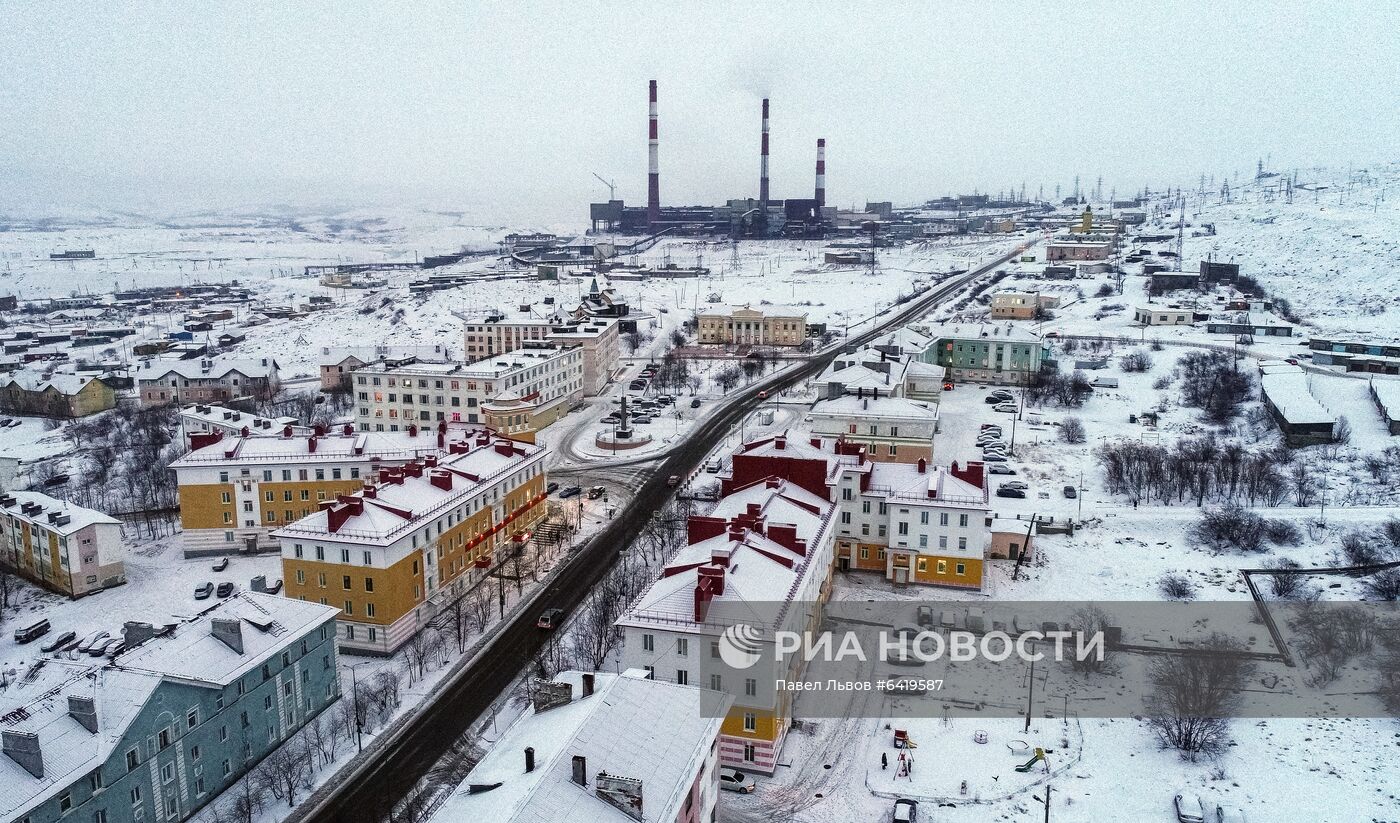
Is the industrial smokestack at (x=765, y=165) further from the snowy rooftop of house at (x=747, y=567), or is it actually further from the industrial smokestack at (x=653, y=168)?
the snowy rooftop of house at (x=747, y=567)

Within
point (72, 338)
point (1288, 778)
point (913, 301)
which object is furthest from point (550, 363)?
point (72, 338)

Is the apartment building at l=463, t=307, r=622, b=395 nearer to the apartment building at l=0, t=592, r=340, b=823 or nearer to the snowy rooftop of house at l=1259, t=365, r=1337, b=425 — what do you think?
the apartment building at l=0, t=592, r=340, b=823

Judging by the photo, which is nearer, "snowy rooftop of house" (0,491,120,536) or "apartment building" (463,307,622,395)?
"snowy rooftop of house" (0,491,120,536)

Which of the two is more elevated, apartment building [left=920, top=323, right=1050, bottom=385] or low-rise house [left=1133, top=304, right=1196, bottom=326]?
low-rise house [left=1133, top=304, right=1196, bottom=326]

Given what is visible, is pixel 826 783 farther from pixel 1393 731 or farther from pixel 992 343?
pixel 992 343

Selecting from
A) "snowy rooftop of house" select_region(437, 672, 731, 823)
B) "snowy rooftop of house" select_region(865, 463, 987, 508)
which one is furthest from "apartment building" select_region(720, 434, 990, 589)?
"snowy rooftop of house" select_region(437, 672, 731, 823)

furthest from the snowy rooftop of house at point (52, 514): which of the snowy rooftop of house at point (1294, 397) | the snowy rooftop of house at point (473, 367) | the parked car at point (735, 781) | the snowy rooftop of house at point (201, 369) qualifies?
the snowy rooftop of house at point (1294, 397)
